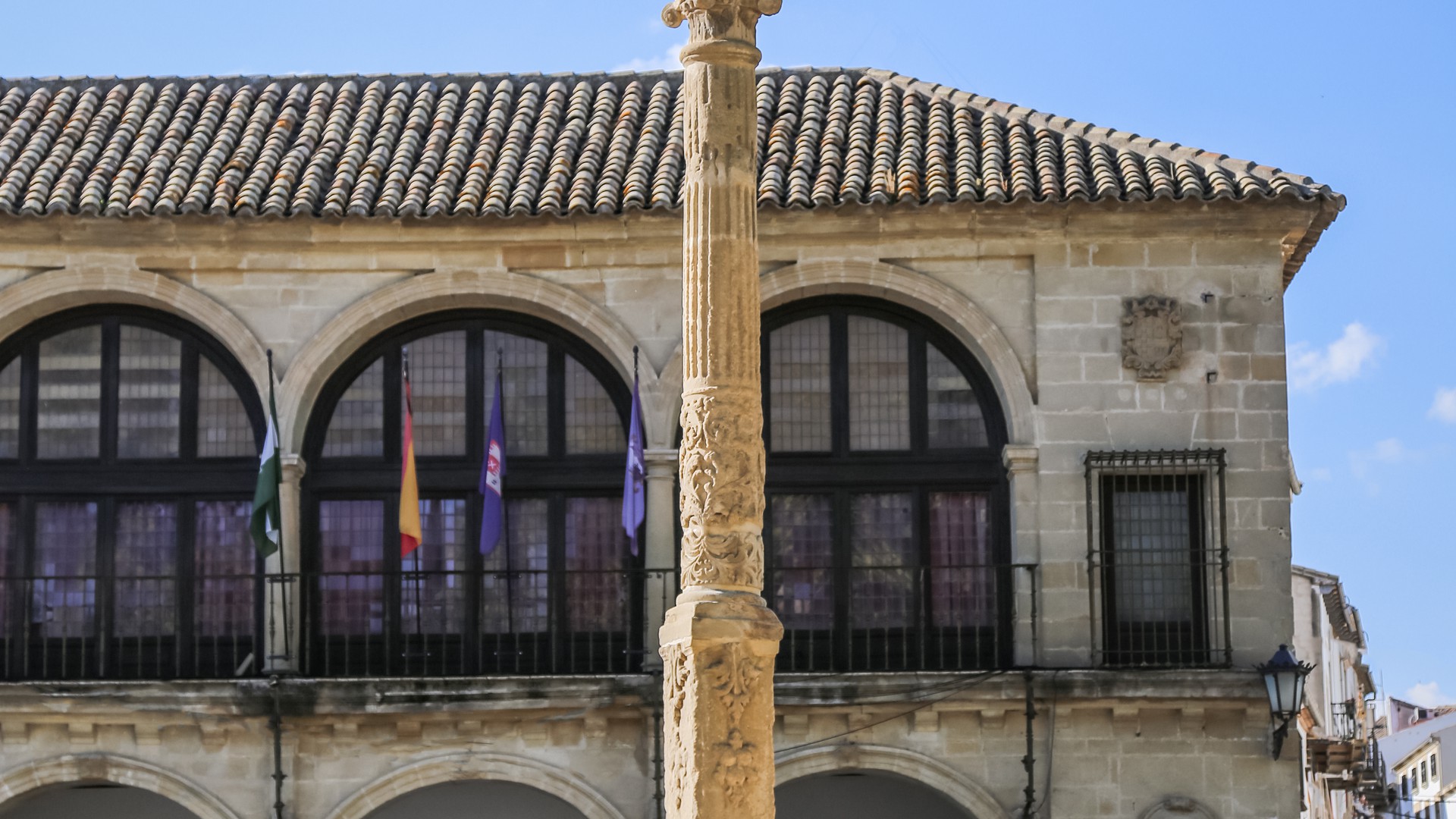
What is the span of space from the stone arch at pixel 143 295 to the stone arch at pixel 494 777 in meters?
3.14

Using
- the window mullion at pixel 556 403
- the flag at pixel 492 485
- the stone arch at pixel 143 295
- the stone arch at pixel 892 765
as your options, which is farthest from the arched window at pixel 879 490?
the stone arch at pixel 143 295

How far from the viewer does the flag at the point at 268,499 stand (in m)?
18.6

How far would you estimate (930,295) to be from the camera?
1908cm

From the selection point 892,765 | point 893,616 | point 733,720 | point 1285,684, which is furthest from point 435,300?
point 733,720

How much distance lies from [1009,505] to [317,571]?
528 cm

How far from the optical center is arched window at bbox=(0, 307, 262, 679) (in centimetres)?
1939

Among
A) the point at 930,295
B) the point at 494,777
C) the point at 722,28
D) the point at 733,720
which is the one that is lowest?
the point at 494,777

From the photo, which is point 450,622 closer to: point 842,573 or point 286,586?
point 286,586

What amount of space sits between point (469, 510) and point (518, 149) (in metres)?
2.97

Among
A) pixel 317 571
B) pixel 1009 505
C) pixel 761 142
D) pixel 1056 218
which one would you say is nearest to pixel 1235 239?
pixel 1056 218

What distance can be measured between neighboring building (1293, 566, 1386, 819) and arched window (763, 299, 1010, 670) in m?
6.52

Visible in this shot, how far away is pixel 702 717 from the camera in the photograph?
35.5ft

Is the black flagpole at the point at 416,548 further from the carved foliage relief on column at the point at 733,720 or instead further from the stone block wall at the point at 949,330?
the carved foliage relief on column at the point at 733,720

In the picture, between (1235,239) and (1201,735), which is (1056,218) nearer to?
(1235,239)
